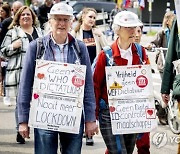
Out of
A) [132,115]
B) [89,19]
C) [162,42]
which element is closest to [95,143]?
[89,19]

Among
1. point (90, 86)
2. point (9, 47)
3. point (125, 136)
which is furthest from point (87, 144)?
point (90, 86)

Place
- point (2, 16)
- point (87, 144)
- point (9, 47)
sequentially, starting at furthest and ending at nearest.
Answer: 1. point (2, 16)
2. point (87, 144)
3. point (9, 47)

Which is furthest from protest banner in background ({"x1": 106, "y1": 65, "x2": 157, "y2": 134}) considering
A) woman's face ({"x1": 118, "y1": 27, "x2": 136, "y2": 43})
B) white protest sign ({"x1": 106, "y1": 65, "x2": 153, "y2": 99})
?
woman's face ({"x1": 118, "y1": 27, "x2": 136, "y2": 43})

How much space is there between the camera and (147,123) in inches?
196

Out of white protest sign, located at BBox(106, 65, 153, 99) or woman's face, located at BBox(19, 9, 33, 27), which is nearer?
white protest sign, located at BBox(106, 65, 153, 99)

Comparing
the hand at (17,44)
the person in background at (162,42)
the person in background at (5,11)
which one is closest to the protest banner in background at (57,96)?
the hand at (17,44)

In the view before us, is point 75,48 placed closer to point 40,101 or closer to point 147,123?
point 40,101

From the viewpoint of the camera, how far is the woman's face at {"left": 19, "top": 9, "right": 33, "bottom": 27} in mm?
6961

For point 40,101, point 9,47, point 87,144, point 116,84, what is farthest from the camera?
point 87,144

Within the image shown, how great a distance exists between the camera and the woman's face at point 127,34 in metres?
4.93

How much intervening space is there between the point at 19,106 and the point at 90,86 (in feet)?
1.99

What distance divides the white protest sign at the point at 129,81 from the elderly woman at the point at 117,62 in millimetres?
73

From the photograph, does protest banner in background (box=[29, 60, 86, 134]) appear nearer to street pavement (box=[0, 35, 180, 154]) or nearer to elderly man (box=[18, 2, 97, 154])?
elderly man (box=[18, 2, 97, 154])

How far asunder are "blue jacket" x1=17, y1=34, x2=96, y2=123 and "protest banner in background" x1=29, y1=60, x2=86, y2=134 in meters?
0.05
